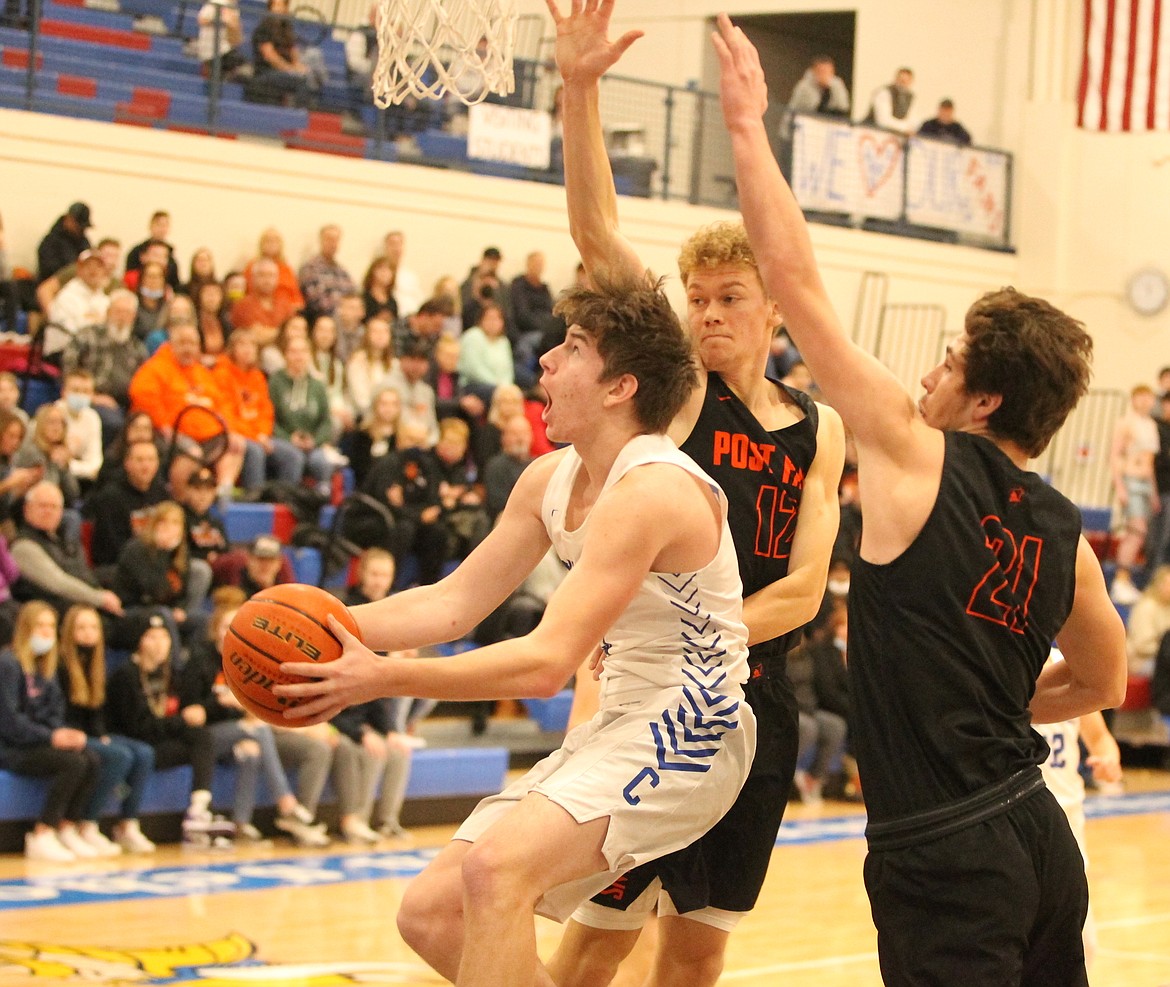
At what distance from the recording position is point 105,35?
14273 mm

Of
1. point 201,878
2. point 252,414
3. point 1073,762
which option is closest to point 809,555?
point 1073,762

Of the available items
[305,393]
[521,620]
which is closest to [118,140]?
[305,393]

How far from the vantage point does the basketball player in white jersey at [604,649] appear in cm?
343

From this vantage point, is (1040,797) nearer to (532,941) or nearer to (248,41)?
(532,941)

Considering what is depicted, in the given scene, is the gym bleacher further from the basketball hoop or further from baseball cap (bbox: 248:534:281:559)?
the basketball hoop

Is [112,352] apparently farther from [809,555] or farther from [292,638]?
[292,638]

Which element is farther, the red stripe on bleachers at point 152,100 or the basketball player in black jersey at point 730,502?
the red stripe on bleachers at point 152,100

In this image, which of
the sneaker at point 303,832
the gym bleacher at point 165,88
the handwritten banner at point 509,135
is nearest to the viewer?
the sneaker at point 303,832

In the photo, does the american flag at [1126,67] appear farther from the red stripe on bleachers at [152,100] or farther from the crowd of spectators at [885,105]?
the red stripe on bleachers at [152,100]

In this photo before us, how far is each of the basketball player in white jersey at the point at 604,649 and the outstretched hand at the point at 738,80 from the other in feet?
1.82

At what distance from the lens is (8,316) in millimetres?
11086

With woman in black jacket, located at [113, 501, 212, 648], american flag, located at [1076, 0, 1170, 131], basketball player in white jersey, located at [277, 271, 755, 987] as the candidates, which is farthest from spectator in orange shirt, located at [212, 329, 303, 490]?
american flag, located at [1076, 0, 1170, 131]

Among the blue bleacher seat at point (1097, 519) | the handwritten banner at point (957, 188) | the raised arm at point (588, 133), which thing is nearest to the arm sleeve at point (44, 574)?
the raised arm at point (588, 133)

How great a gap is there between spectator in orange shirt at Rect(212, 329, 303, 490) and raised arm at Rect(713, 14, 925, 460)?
26.5 ft
